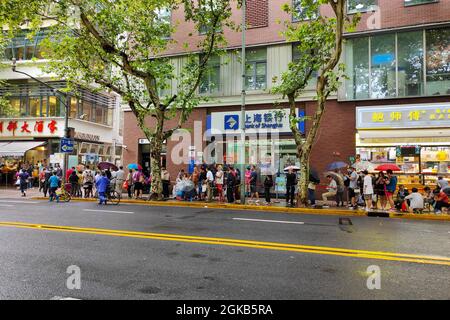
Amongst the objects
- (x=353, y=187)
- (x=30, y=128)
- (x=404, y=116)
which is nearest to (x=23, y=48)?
(x=30, y=128)

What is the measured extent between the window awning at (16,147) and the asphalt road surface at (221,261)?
2064 centimetres

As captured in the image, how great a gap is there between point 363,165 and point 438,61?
661 centimetres

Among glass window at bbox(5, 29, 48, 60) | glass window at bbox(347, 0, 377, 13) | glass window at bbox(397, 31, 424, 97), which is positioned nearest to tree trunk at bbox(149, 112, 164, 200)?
glass window at bbox(347, 0, 377, 13)

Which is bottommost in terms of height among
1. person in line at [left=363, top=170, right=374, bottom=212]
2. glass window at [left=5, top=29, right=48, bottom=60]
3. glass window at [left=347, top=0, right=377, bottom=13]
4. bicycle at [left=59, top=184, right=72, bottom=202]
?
bicycle at [left=59, top=184, right=72, bottom=202]

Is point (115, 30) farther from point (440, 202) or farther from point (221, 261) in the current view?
point (440, 202)

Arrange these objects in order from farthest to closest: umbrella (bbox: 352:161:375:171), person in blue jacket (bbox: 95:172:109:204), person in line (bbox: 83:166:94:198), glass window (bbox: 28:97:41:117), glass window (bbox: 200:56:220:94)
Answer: glass window (bbox: 28:97:41:117)
glass window (bbox: 200:56:220:94)
person in line (bbox: 83:166:94:198)
umbrella (bbox: 352:161:375:171)
person in blue jacket (bbox: 95:172:109:204)

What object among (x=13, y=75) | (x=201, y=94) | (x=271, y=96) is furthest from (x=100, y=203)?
(x=13, y=75)

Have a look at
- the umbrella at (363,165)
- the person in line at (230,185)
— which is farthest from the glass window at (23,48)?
the umbrella at (363,165)

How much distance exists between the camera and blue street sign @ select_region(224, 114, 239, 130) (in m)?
20.2

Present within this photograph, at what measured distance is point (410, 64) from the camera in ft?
56.2

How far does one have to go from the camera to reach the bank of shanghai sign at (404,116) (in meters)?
16.2

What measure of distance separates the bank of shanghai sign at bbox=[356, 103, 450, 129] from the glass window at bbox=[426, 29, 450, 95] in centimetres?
100

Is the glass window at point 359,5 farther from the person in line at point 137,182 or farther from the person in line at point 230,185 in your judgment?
the person in line at point 137,182

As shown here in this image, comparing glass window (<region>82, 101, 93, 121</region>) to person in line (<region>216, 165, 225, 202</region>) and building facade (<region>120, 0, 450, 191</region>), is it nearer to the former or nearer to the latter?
building facade (<region>120, 0, 450, 191</region>)
